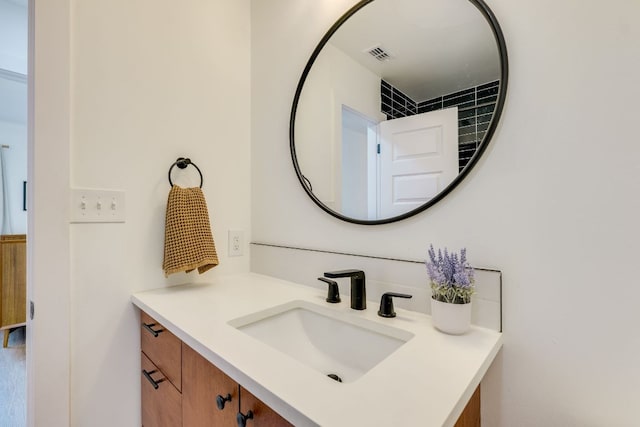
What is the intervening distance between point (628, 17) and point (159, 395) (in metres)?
1.55

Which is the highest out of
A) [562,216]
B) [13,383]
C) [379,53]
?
[379,53]

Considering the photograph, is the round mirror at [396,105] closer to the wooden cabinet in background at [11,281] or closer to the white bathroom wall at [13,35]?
the white bathroom wall at [13,35]

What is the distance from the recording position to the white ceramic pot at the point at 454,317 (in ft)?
2.22

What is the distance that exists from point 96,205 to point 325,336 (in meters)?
0.89

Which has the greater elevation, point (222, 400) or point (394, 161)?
point (394, 161)

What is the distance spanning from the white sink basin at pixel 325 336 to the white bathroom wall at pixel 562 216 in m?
0.29

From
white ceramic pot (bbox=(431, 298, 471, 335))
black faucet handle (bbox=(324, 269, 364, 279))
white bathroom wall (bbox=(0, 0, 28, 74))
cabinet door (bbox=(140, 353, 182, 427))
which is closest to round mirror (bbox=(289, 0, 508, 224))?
black faucet handle (bbox=(324, 269, 364, 279))

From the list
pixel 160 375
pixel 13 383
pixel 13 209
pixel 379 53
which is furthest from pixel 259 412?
pixel 13 209

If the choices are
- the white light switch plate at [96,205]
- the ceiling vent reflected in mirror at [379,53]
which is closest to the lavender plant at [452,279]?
the ceiling vent reflected in mirror at [379,53]

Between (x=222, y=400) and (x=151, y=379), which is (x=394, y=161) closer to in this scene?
(x=222, y=400)

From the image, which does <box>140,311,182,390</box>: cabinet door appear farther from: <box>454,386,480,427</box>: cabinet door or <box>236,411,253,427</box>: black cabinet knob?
<box>454,386,480,427</box>: cabinet door

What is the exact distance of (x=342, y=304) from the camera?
0.93 m

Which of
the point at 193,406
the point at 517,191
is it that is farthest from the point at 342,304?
the point at 517,191

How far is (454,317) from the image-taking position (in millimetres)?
679
